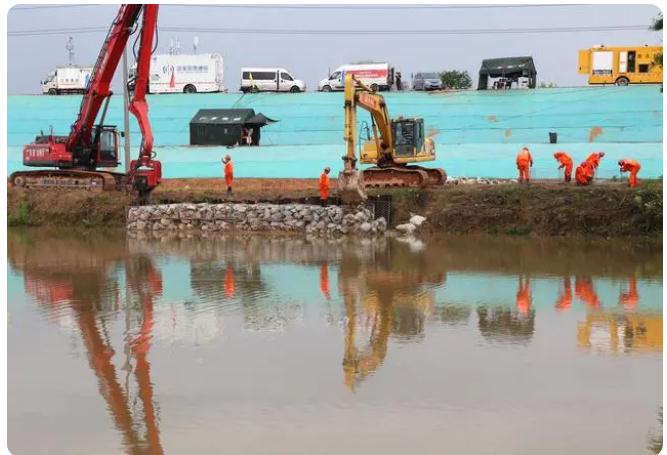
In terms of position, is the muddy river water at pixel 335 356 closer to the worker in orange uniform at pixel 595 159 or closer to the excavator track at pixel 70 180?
the worker in orange uniform at pixel 595 159

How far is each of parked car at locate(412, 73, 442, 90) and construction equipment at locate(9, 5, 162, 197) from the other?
17.1 m

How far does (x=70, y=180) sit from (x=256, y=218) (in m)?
6.35

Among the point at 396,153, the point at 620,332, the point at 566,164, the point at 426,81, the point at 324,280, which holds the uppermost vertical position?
the point at 426,81

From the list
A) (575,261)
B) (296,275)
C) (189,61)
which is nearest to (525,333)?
(296,275)

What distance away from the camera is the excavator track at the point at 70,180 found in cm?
2669

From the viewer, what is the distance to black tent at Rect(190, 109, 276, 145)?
32688mm

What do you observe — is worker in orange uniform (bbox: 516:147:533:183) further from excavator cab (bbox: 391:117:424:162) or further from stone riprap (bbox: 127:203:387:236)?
stone riprap (bbox: 127:203:387:236)

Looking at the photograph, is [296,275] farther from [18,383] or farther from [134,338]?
[18,383]

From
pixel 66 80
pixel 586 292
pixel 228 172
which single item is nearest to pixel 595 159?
pixel 228 172

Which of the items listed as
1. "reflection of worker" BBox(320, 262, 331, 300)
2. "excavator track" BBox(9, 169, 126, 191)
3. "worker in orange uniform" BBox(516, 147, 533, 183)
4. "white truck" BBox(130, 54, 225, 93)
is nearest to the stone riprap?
"excavator track" BBox(9, 169, 126, 191)

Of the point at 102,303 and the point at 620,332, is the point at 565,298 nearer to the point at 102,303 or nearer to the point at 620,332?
the point at 620,332

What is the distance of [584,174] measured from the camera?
2453 centimetres

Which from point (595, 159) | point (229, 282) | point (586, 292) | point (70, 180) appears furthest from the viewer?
point (70, 180)

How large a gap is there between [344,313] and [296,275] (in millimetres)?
3864
